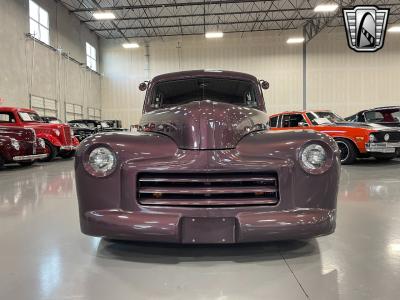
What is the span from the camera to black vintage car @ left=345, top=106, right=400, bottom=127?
9148mm

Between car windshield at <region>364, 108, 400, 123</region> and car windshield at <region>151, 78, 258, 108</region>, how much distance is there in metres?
7.35

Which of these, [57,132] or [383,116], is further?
[57,132]

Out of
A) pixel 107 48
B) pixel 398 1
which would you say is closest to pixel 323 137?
pixel 398 1

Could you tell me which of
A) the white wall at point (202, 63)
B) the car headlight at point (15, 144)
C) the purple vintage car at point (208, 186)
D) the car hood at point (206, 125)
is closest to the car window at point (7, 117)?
the car headlight at point (15, 144)

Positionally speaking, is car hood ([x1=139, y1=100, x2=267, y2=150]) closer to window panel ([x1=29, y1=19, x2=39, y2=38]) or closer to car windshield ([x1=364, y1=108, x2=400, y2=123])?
car windshield ([x1=364, y1=108, x2=400, y2=123])

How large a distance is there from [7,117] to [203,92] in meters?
7.96

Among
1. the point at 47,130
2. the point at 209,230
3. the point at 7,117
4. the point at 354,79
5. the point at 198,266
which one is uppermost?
the point at 354,79

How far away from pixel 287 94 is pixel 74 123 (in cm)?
1302

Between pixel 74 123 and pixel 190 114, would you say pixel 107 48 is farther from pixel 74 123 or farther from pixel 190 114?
pixel 190 114

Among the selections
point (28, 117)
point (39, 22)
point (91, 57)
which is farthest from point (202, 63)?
point (28, 117)

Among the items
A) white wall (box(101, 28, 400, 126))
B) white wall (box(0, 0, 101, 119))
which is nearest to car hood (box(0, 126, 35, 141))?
white wall (box(0, 0, 101, 119))

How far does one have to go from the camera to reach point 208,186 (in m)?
2.12

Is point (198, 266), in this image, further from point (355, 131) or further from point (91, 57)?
point (91, 57)

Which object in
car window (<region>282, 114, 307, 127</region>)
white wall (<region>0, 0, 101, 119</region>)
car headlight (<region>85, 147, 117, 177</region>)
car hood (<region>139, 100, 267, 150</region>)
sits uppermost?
white wall (<region>0, 0, 101, 119</region>)
